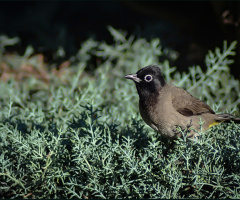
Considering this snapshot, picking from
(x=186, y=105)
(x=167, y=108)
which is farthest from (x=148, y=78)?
(x=186, y=105)

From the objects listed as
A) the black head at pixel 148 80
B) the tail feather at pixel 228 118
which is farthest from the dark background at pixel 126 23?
the black head at pixel 148 80

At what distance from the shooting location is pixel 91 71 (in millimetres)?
6879

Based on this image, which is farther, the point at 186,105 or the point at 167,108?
the point at 186,105

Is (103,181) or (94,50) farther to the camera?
(94,50)

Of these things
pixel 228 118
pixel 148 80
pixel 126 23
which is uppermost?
pixel 126 23

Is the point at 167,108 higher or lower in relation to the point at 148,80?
lower

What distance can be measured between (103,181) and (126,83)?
2.66m

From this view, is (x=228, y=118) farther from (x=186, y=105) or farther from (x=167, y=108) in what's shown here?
(x=167, y=108)

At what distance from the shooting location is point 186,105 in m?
3.88

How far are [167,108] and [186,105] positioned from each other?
1.05ft

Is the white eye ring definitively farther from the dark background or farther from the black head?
the dark background

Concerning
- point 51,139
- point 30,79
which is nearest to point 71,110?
point 51,139

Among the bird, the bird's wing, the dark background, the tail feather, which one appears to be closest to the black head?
the bird

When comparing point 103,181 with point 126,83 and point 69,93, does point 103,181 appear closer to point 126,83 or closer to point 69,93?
point 69,93
